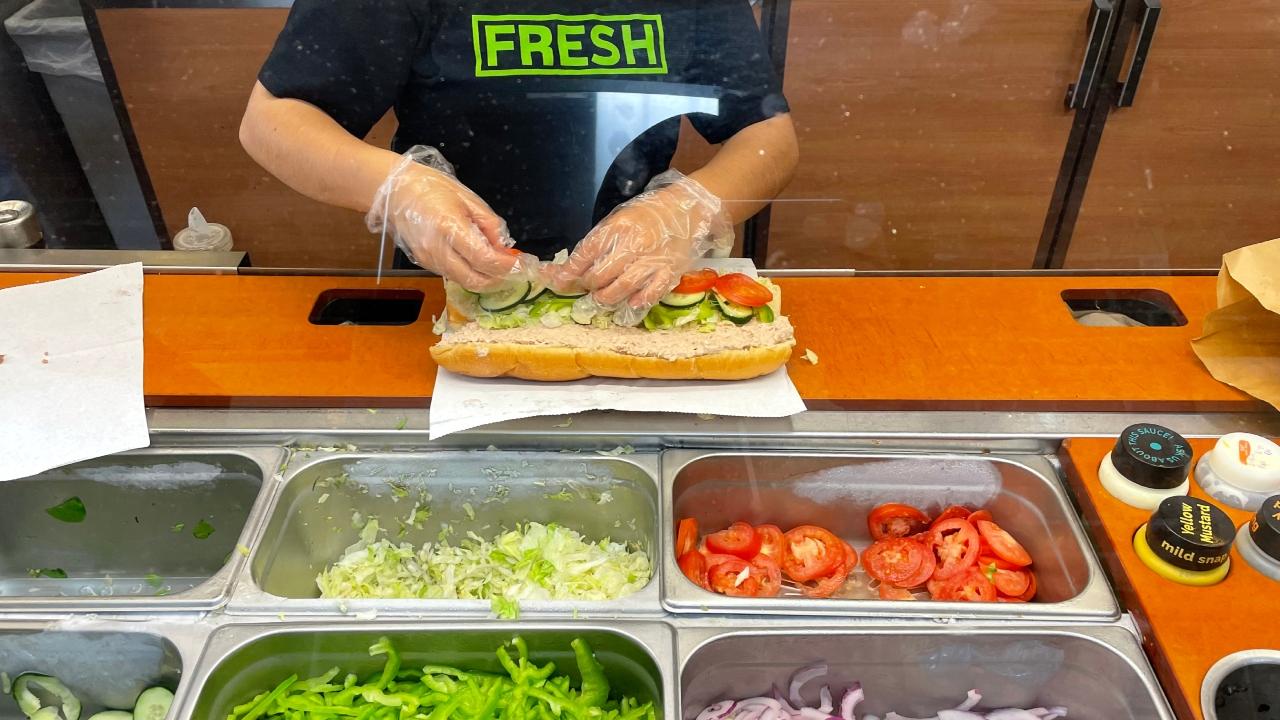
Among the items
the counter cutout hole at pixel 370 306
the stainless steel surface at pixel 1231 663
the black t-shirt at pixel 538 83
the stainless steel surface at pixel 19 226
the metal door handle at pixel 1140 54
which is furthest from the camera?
the metal door handle at pixel 1140 54

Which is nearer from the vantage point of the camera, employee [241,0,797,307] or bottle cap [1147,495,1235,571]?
bottle cap [1147,495,1235,571]

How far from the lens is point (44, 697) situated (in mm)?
1488

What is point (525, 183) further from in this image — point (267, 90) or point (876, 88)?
point (876, 88)

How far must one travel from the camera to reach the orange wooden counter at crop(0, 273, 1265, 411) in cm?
173

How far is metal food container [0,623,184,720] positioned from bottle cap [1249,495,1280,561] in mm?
1790

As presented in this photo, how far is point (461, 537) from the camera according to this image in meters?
1.77

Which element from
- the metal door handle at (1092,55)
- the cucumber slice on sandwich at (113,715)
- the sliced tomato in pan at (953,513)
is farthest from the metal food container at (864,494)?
the metal door handle at (1092,55)

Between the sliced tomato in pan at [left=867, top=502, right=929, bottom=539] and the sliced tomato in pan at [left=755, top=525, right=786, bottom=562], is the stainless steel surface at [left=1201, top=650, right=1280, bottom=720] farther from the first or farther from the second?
the sliced tomato in pan at [left=755, top=525, right=786, bottom=562]

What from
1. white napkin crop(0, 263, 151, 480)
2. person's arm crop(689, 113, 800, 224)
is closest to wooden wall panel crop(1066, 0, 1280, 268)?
person's arm crop(689, 113, 800, 224)

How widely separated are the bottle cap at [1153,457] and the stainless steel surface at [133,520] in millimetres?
1620

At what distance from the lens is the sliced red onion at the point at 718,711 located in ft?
4.76

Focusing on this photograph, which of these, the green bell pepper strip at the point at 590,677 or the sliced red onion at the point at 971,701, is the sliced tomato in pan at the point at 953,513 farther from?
the green bell pepper strip at the point at 590,677

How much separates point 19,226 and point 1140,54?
380 cm

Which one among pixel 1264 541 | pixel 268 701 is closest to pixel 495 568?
pixel 268 701
